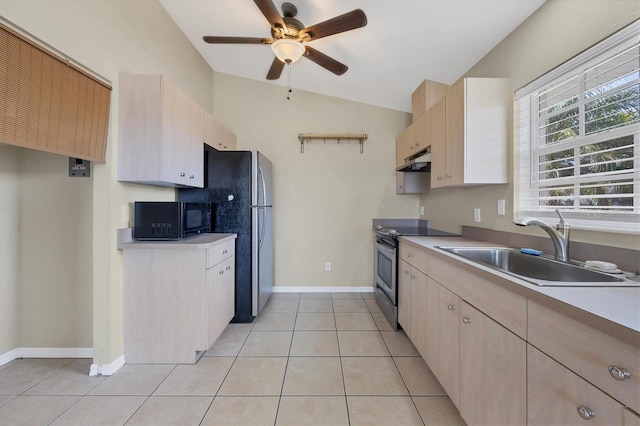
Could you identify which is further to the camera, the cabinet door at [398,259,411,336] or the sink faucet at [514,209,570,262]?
the cabinet door at [398,259,411,336]

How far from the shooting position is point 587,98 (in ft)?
4.75

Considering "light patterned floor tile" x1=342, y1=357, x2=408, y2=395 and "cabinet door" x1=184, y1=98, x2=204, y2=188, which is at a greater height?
"cabinet door" x1=184, y1=98, x2=204, y2=188

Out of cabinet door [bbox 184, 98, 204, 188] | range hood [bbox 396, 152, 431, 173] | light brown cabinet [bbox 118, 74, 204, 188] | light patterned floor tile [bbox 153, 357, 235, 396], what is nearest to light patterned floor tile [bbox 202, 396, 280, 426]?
light patterned floor tile [bbox 153, 357, 235, 396]

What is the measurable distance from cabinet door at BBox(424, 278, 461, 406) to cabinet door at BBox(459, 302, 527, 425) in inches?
2.4

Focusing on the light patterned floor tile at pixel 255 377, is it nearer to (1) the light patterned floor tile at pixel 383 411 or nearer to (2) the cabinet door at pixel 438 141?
(1) the light patterned floor tile at pixel 383 411

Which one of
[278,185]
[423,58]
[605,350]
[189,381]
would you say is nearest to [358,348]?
[189,381]

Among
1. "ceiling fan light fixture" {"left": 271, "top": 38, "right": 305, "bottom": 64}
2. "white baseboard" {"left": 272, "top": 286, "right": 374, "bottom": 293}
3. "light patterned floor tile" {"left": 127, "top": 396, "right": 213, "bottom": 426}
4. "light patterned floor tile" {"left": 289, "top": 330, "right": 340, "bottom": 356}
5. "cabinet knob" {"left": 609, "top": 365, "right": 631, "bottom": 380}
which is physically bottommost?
"light patterned floor tile" {"left": 127, "top": 396, "right": 213, "bottom": 426}

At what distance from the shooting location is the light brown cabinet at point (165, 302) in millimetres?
1945

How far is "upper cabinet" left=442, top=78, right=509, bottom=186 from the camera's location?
190cm

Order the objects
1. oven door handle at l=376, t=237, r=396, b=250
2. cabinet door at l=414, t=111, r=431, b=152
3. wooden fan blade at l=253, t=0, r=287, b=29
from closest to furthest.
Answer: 1. wooden fan blade at l=253, t=0, r=287, b=29
2. cabinet door at l=414, t=111, r=431, b=152
3. oven door handle at l=376, t=237, r=396, b=250

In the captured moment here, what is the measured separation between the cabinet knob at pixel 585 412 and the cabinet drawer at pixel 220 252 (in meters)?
2.07

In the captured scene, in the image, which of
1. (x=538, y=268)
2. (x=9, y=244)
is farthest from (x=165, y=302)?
(x=538, y=268)

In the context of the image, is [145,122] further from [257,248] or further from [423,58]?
[423,58]

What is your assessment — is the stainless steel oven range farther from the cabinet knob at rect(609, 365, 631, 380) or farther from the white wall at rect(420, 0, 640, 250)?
the cabinet knob at rect(609, 365, 631, 380)
